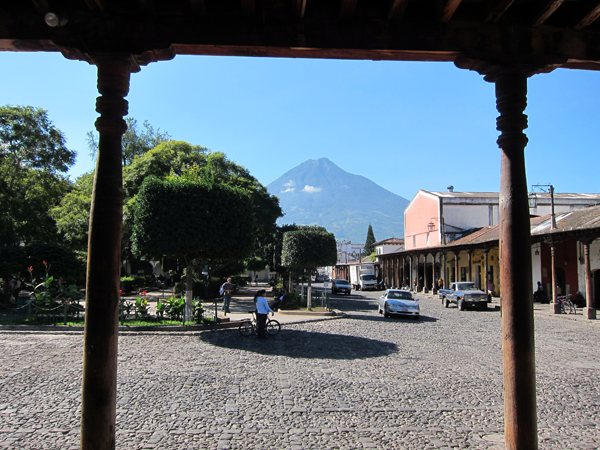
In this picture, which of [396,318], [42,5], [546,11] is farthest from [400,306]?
[42,5]

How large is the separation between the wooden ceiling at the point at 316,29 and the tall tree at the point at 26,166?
21.5 m

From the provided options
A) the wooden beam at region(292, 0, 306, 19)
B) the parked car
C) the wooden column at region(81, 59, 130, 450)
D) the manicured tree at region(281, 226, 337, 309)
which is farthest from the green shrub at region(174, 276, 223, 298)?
the wooden beam at region(292, 0, 306, 19)

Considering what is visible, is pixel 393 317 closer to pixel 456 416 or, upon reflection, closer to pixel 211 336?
pixel 211 336

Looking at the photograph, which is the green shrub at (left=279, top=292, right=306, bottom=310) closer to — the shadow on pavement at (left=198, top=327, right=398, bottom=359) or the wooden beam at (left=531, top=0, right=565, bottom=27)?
the shadow on pavement at (left=198, top=327, right=398, bottom=359)

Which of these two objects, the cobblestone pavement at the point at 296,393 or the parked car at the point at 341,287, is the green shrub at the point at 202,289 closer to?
the parked car at the point at 341,287

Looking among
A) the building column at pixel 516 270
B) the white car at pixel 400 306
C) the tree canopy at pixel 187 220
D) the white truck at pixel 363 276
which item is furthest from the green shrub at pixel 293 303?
the white truck at pixel 363 276

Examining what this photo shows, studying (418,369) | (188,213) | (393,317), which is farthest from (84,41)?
(393,317)

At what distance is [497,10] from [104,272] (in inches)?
154

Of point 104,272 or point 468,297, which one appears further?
point 468,297

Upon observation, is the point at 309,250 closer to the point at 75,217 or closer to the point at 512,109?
the point at 75,217

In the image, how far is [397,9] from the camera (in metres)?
3.87

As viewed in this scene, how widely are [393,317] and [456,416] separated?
14.1 m

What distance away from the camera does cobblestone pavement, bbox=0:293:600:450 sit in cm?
504

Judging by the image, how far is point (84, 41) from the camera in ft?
12.5
